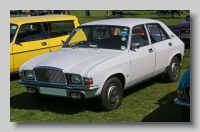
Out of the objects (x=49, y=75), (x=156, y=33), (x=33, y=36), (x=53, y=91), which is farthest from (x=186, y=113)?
(x=33, y=36)

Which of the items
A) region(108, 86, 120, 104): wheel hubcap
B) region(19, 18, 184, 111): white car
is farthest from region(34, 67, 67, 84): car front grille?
region(108, 86, 120, 104): wheel hubcap

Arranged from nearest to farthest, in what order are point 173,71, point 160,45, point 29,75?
point 29,75, point 160,45, point 173,71

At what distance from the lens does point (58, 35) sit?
9211 millimetres

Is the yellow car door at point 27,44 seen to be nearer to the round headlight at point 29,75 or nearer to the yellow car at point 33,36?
the yellow car at point 33,36

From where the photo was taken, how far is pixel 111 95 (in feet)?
18.6

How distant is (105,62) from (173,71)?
257cm

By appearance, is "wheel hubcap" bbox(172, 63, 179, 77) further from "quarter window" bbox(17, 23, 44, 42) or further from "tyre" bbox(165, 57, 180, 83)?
"quarter window" bbox(17, 23, 44, 42)

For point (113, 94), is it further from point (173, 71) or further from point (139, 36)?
point (173, 71)

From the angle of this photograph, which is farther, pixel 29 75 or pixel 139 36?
pixel 139 36

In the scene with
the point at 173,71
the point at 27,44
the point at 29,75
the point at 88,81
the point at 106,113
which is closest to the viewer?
the point at 88,81

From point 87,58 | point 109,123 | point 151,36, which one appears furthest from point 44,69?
point 151,36

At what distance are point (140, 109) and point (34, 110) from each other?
1959 mm

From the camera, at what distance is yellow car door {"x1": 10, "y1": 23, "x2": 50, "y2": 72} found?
8.12 meters

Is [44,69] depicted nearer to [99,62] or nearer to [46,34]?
[99,62]
